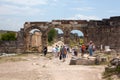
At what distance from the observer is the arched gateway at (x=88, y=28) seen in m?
40.5

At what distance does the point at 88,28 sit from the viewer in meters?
41.8

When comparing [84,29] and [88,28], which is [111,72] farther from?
[84,29]

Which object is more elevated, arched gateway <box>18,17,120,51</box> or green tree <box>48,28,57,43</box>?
arched gateway <box>18,17,120,51</box>

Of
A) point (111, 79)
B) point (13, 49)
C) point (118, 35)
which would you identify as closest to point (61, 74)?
point (111, 79)

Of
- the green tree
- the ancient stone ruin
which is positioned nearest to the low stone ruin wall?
the ancient stone ruin

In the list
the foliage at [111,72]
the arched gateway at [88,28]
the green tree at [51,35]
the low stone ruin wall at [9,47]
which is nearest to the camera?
the foliage at [111,72]

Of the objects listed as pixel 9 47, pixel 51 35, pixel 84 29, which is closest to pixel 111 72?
pixel 84 29

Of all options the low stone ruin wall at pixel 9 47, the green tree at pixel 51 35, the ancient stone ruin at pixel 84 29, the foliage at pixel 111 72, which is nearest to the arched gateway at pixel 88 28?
the ancient stone ruin at pixel 84 29

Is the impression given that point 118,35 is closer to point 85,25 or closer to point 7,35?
point 85,25

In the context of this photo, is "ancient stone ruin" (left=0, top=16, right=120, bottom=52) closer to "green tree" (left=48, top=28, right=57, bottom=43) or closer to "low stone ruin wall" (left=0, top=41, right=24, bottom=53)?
"low stone ruin wall" (left=0, top=41, right=24, bottom=53)

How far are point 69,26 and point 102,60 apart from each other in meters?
21.9

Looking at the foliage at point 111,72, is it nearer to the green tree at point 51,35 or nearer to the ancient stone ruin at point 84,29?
the ancient stone ruin at point 84,29

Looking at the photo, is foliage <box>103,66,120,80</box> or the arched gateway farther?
the arched gateway

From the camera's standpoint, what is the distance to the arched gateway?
133 feet
